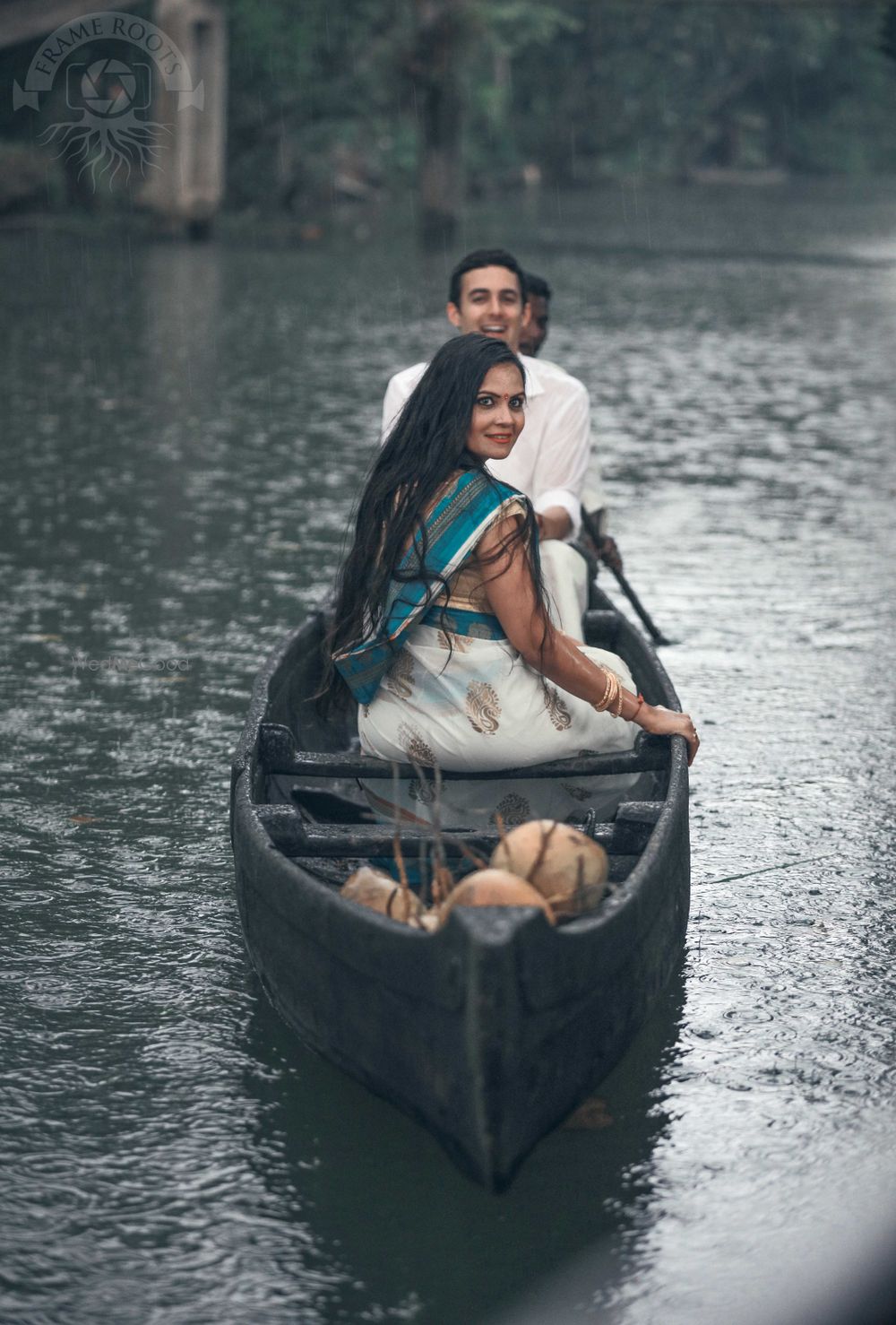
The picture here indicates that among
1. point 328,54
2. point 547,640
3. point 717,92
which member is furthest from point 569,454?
point 717,92

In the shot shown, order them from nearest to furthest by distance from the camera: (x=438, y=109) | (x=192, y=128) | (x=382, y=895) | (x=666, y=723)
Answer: (x=382, y=895) < (x=666, y=723) < (x=438, y=109) < (x=192, y=128)

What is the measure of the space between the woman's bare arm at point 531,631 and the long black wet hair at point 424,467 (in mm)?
23

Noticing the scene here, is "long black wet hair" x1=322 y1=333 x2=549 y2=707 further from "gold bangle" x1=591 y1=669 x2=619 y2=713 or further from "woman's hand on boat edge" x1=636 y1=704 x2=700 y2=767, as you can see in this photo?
"woman's hand on boat edge" x1=636 y1=704 x2=700 y2=767

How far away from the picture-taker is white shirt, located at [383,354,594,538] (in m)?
6.46

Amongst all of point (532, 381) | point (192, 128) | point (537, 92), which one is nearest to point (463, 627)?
point (532, 381)

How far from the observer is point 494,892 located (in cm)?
360

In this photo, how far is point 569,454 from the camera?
652 centimetres

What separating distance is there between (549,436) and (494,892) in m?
3.19

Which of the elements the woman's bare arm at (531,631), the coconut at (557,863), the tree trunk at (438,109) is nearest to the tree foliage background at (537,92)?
the tree trunk at (438,109)

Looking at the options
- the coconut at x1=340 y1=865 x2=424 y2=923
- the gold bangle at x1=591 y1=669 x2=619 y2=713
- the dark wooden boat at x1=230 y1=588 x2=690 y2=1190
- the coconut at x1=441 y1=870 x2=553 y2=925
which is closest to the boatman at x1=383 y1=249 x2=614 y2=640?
the gold bangle at x1=591 y1=669 x2=619 y2=713

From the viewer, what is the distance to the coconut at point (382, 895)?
3.78 metres

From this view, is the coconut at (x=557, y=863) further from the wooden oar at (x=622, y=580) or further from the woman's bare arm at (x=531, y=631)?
the wooden oar at (x=622, y=580)

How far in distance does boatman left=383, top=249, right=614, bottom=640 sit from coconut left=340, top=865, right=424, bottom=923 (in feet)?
7.74

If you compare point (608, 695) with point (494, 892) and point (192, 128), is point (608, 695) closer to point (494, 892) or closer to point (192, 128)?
point (494, 892)
